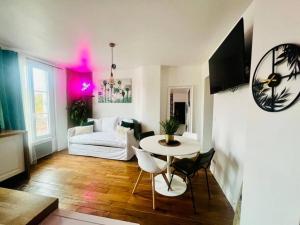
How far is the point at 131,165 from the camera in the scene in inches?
129

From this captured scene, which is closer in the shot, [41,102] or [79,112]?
[41,102]

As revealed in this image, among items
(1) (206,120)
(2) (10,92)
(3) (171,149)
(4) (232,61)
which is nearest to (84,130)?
(2) (10,92)

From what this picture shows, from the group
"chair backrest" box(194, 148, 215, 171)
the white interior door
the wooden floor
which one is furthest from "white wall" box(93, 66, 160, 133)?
"chair backrest" box(194, 148, 215, 171)

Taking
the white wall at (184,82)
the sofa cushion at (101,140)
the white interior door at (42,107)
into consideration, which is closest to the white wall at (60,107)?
the white interior door at (42,107)

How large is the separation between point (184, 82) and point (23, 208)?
3941 millimetres

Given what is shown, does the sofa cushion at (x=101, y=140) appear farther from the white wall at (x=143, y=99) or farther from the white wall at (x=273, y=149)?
the white wall at (x=273, y=149)

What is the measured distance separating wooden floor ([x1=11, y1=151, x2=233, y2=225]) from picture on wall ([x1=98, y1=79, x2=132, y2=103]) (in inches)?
85.0

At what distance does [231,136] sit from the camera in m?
2.07

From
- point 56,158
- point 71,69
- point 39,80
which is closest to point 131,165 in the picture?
point 56,158

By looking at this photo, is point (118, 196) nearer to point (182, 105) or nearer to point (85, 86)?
point (182, 105)

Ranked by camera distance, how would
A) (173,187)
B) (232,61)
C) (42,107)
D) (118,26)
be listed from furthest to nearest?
(42,107) < (173,187) < (118,26) < (232,61)

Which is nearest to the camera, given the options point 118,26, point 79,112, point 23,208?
point 23,208

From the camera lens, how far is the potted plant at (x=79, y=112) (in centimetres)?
447

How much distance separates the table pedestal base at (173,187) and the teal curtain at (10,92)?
2.91 metres
